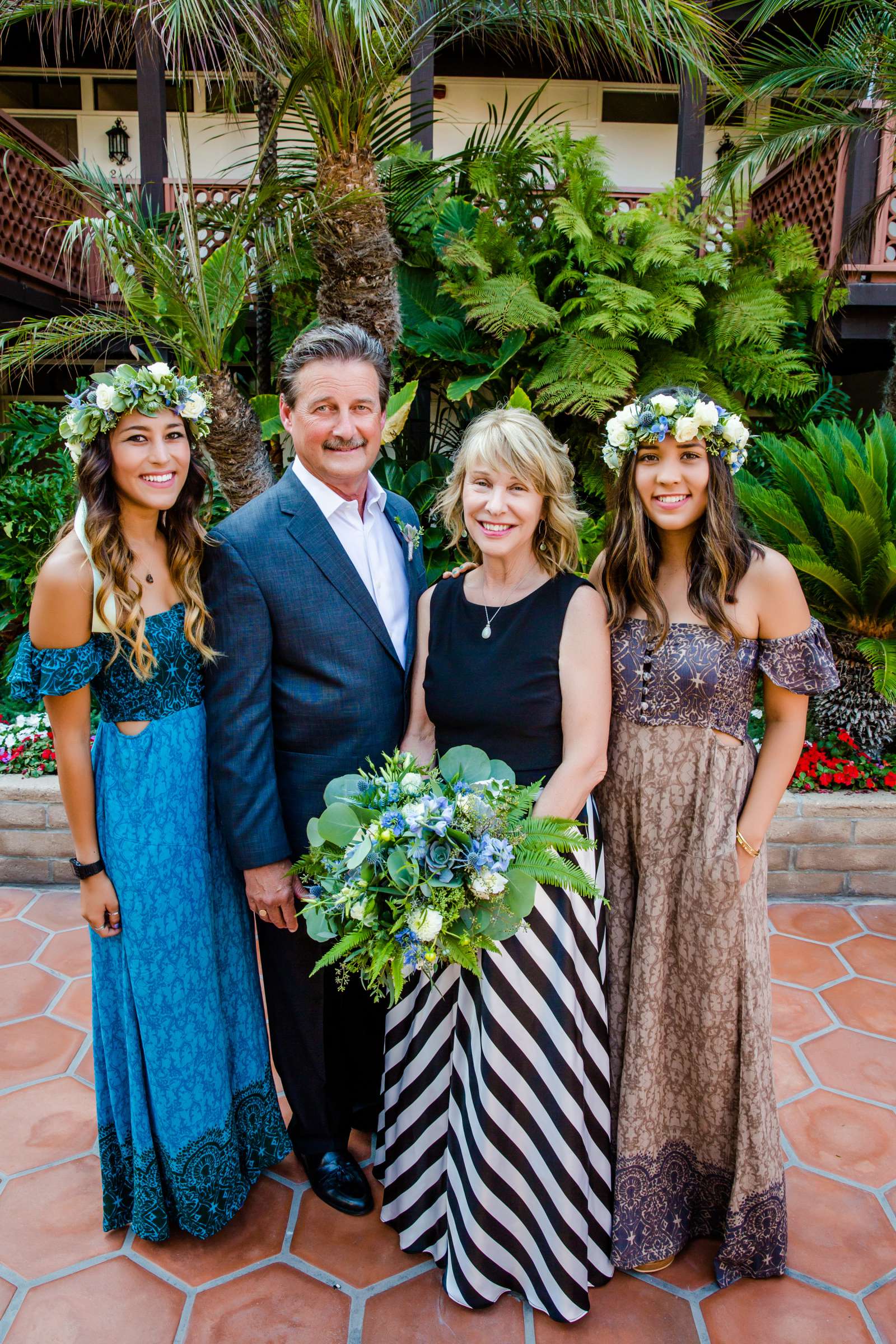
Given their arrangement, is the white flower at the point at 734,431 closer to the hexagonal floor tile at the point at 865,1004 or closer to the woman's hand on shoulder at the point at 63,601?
the woman's hand on shoulder at the point at 63,601

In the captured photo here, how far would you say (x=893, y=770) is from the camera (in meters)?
4.59

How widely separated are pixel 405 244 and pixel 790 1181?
665 centimetres

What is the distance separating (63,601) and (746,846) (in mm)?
1648

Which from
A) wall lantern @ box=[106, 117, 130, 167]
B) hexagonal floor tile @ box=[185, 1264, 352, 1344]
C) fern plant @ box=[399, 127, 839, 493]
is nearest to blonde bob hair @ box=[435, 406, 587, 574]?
hexagonal floor tile @ box=[185, 1264, 352, 1344]

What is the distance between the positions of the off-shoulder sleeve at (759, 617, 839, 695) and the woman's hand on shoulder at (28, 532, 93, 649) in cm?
157

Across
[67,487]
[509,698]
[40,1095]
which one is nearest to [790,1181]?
[509,698]

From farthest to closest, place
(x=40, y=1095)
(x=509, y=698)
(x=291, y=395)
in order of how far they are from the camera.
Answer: (x=40, y=1095) < (x=291, y=395) < (x=509, y=698)

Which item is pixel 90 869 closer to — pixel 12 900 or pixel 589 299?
pixel 12 900

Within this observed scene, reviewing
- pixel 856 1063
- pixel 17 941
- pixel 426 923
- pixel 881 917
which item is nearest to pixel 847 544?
pixel 881 917

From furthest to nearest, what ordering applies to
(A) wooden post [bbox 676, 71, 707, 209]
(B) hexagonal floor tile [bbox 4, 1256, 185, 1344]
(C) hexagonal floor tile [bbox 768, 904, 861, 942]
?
(A) wooden post [bbox 676, 71, 707, 209], (C) hexagonal floor tile [bbox 768, 904, 861, 942], (B) hexagonal floor tile [bbox 4, 1256, 185, 1344]

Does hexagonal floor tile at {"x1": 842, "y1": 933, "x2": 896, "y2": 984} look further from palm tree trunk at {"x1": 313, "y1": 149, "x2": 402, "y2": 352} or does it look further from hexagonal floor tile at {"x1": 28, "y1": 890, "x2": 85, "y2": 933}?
palm tree trunk at {"x1": 313, "y1": 149, "x2": 402, "y2": 352}

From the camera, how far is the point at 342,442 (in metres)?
2.23

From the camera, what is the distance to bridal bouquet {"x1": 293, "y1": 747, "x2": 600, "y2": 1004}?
5.20 feet

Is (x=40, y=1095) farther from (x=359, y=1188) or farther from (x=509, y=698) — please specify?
(x=509, y=698)
